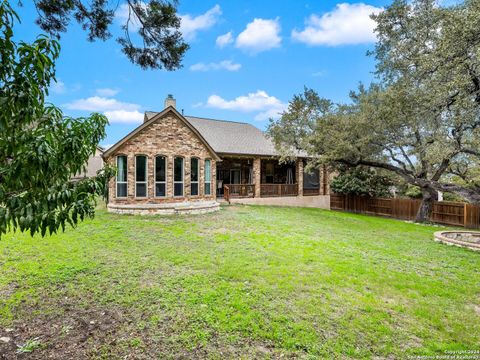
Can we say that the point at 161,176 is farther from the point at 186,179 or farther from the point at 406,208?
the point at 406,208

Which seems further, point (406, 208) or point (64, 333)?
point (406, 208)

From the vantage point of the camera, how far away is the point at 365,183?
20641mm

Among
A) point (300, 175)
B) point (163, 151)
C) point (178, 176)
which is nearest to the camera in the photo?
point (163, 151)

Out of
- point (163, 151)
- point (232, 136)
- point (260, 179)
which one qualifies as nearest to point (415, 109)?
point (163, 151)

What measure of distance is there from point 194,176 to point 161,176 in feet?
6.45

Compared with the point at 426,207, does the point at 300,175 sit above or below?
above

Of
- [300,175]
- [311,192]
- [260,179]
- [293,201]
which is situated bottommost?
[293,201]

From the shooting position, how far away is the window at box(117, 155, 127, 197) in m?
13.9

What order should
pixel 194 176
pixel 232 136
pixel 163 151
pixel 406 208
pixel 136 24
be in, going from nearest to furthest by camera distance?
pixel 136 24 < pixel 163 151 < pixel 194 176 < pixel 406 208 < pixel 232 136

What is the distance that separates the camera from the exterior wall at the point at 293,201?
20.2 metres

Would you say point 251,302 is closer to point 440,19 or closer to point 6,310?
point 6,310

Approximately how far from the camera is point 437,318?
4.49 metres

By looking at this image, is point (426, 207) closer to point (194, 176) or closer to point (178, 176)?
point (194, 176)

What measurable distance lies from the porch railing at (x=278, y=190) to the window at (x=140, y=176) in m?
9.60
